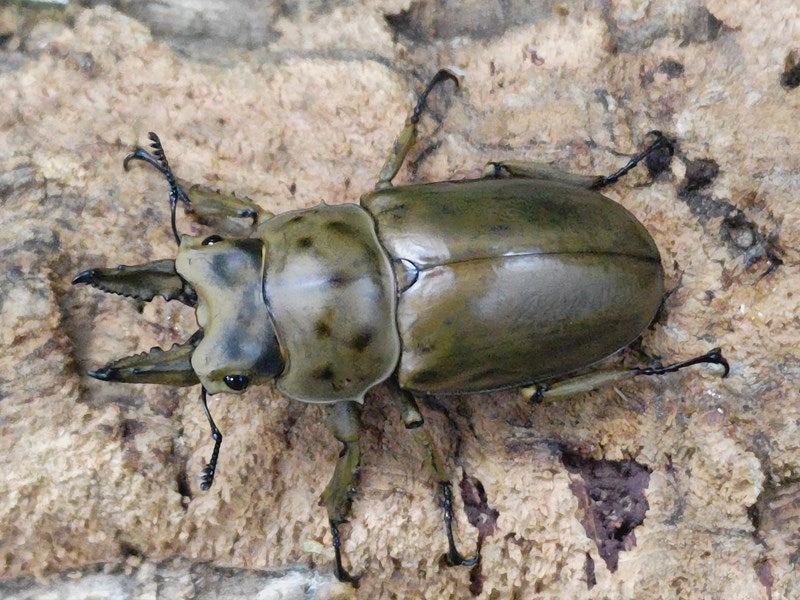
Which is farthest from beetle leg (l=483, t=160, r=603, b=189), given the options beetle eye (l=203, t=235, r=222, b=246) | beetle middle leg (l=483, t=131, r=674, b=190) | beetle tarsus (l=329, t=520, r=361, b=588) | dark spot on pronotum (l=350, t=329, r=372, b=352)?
beetle tarsus (l=329, t=520, r=361, b=588)

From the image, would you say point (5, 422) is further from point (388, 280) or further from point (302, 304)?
point (388, 280)

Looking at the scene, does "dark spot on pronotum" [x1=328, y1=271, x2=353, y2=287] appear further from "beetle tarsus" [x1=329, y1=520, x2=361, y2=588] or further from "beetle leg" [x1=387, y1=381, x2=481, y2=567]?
"beetle tarsus" [x1=329, y1=520, x2=361, y2=588]

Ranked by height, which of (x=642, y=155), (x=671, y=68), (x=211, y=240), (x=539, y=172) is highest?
(x=671, y=68)

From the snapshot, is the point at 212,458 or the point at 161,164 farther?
the point at 161,164

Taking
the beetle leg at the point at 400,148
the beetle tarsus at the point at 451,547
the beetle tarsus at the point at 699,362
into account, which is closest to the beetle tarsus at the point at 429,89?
the beetle leg at the point at 400,148

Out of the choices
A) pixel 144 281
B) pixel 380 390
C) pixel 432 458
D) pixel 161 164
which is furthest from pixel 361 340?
pixel 161 164

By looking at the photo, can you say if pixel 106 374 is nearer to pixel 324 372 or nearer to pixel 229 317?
pixel 229 317

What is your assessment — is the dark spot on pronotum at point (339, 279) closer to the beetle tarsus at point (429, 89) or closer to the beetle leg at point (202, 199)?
the beetle leg at point (202, 199)
